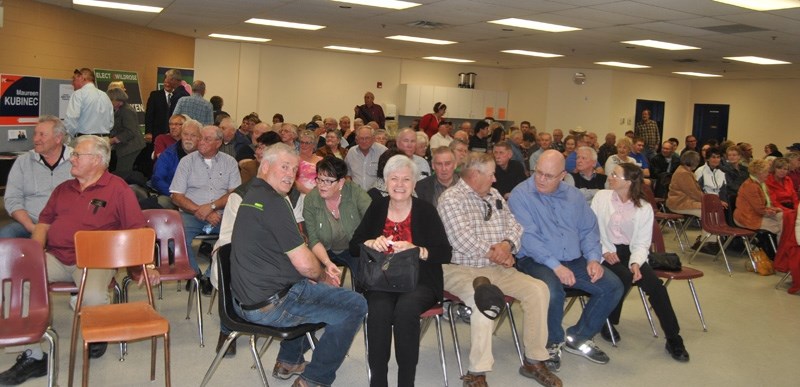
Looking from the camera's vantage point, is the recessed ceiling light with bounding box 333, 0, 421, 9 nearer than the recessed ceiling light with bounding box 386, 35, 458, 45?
Yes

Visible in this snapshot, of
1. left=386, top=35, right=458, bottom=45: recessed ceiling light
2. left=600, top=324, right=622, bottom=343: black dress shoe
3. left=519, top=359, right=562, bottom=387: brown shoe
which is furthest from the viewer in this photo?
left=386, top=35, right=458, bottom=45: recessed ceiling light

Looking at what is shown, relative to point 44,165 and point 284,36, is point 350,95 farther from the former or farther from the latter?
point 44,165

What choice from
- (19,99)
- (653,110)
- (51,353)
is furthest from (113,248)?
(653,110)

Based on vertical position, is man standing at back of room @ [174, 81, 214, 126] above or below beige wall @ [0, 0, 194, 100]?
below

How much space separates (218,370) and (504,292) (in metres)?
1.73

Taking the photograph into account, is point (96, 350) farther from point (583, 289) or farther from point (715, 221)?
point (715, 221)

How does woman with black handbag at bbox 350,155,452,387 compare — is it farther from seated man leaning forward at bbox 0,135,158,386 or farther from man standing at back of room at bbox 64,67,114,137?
man standing at back of room at bbox 64,67,114,137

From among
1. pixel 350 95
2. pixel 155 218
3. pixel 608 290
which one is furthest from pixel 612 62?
pixel 155 218

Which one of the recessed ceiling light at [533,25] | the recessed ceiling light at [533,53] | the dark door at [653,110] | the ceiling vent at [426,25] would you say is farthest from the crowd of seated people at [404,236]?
the dark door at [653,110]

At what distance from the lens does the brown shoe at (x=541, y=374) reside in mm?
4055

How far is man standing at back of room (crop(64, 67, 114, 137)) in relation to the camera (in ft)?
25.1

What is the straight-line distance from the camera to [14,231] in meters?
4.57

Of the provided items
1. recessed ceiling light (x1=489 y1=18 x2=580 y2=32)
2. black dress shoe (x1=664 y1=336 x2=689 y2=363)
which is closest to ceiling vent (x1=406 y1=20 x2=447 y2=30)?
recessed ceiling light (x1=489 y1=18 x2=580 y2=32)

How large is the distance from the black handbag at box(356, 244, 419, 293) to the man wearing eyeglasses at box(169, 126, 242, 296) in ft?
6.77
